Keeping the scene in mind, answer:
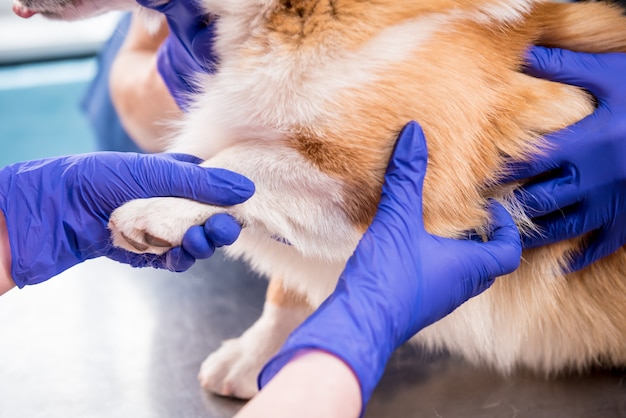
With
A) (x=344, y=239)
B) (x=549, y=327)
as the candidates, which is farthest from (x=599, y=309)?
(x=344, y=239)

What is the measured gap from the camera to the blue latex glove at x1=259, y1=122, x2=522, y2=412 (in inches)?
27.7

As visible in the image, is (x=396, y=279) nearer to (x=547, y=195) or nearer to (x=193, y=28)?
(x=547, y=195)

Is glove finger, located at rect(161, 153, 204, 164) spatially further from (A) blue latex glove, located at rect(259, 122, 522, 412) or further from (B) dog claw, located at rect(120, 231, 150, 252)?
(A) blue latex glove, located at rect(259, 122, 522, 412)

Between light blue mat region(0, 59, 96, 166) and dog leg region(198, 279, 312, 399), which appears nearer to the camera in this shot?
dog leg region(198, 279, 312, 399)

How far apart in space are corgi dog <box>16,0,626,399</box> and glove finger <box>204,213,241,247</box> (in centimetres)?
2

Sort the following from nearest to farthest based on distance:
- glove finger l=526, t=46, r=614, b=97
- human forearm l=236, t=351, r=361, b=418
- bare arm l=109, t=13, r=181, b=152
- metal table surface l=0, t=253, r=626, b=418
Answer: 1. human forearm l=236, t=351, r=361, b=418
2. glove finger l=526, t=46, r=614, b=97
3. metal table surface l=0, t=253, r=626, b=418
4. bare arm l=109, t=13, r=181, b=152

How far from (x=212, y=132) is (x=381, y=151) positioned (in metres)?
0.26

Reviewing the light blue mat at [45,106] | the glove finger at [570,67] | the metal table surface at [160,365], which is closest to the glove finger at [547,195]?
the glove finger at [570,67]

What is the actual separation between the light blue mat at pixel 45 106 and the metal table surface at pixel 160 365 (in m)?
1.62

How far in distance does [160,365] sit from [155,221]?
38cm

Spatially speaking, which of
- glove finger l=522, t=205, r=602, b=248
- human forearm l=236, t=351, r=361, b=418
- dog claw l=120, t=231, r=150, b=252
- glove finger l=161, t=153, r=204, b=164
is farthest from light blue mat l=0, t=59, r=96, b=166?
human forearm l=236, t=351, r=361, b=418

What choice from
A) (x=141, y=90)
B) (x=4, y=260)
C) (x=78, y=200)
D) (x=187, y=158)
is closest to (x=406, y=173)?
(x=187, y=158)

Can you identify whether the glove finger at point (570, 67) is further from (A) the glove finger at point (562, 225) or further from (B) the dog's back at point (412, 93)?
(A) the glove finger at point (562, 225)

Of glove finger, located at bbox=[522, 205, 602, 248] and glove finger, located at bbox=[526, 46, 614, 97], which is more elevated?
glove finger, located at bbox=[526, 46, 614, 97]
